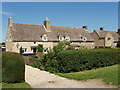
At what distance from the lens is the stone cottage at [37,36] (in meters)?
32.6

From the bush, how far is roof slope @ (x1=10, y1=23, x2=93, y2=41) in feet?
79.9

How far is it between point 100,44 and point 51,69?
3749 centimetres

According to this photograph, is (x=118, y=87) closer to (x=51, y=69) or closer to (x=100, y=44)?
(x=51, y=69)

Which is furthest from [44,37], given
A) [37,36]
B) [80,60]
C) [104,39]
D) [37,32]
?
[80,60]

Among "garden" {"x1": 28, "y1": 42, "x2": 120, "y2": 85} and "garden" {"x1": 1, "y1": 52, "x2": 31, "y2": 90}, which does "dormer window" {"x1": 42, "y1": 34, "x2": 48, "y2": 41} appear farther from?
"garden" {"x1": 1, "y1": 52, "x2": 31, "y2": 90}

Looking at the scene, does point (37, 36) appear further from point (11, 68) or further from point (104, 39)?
point (11, 68)

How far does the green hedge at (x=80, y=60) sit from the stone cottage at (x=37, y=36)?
21205 mm

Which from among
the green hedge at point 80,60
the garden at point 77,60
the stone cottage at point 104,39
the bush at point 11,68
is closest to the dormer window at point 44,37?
the stone cottage at point 104,39

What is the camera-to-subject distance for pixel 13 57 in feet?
27.1

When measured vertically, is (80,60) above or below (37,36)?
below

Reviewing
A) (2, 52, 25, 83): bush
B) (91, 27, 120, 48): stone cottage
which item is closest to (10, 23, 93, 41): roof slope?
(91, 27, 120, 48): stone cottage

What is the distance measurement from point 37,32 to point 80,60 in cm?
2509

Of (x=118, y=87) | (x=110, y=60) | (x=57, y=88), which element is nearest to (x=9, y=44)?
(x=110, y=60)

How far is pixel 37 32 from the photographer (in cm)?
3634
